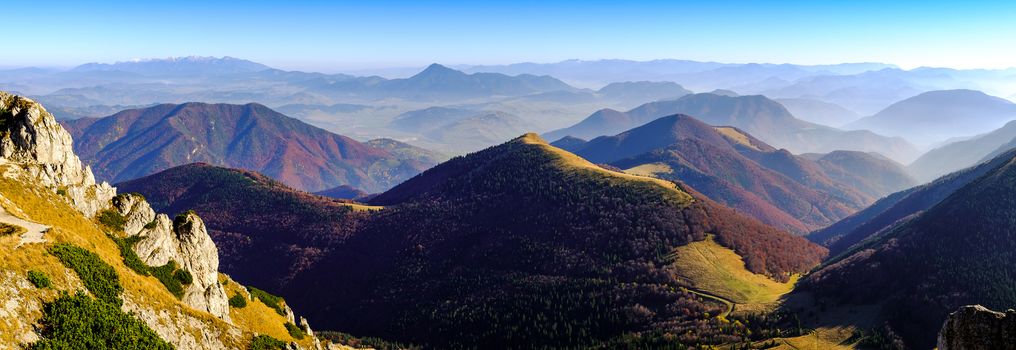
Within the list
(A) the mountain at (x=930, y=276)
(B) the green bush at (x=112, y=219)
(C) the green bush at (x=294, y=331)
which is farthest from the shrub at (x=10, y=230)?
(A) the mountain at (x=930, y=276)

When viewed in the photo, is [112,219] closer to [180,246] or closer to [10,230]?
[180,246]

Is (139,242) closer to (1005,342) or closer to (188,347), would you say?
(188,347)

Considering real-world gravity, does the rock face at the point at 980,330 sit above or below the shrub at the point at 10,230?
above

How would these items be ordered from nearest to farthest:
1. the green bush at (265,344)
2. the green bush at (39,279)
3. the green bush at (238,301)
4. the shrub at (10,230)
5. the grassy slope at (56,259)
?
the green bush at (39,279) → the grassy slope at (56,259) → the shrub at (10,230) → the green bush at (265,344) → the green bush at (238,301)

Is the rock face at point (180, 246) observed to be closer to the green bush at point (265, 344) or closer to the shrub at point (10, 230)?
the green bush at point (265, 344)

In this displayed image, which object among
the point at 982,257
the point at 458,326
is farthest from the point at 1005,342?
the point at 982,257

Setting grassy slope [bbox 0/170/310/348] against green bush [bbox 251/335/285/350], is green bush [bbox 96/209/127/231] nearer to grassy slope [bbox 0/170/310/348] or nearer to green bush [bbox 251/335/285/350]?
grassy slope [bbox 0/170/310/348]
